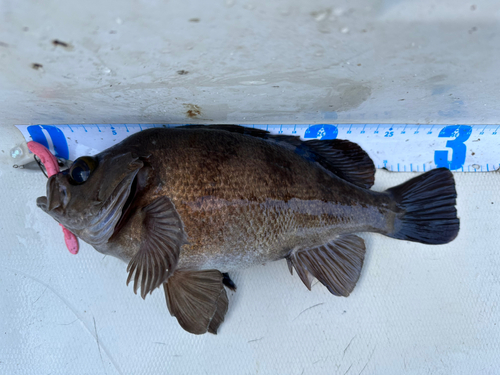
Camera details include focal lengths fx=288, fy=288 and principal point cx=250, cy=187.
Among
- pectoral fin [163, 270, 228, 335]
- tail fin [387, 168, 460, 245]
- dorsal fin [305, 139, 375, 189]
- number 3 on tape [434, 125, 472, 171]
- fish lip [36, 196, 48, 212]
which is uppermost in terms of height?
number 3 on tape [434, 125, 472, 171]

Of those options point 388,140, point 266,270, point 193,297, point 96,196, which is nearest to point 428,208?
point 388,140

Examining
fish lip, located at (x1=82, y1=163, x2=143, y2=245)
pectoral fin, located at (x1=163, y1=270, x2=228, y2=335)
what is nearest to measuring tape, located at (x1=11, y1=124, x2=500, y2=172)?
fish lip, located at (x1=82, y1=163, x2=143, y2=245)

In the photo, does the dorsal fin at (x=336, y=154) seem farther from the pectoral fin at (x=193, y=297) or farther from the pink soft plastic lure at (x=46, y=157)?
the pink soft plastic lure at (x=46, y=157)

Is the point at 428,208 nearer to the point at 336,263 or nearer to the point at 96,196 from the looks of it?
the point at 336,263

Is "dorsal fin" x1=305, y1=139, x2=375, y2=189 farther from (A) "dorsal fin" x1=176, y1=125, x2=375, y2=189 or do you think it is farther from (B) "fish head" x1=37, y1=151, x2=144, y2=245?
(B) "fish head" x1=37, y1=151, x2=144, y2=245

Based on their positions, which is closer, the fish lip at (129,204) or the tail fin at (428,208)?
the fish lip at (129,204)

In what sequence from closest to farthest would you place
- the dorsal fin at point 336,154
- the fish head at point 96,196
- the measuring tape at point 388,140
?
the fish head at point 96,196 → the dorsal fin at point 336,154 → the measuring tape at point 388,140

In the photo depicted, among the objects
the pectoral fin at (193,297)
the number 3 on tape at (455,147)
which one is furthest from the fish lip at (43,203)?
the number 3 on tape at (455,147)

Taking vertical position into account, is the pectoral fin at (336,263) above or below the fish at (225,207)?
below
